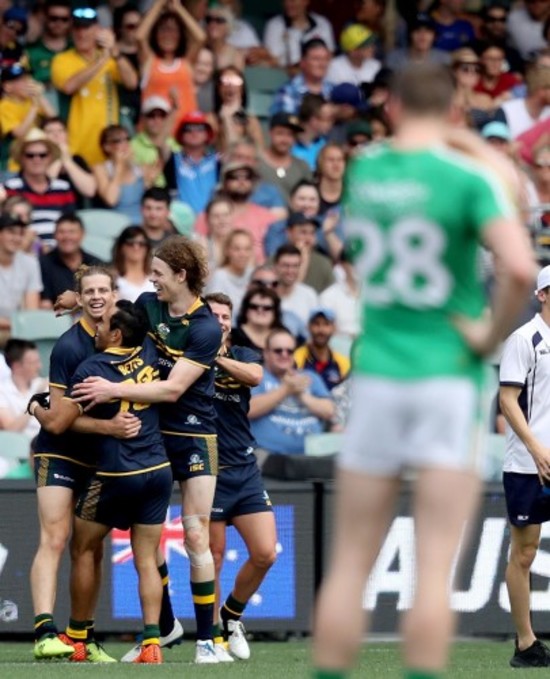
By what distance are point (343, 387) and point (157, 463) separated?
4.67 meters

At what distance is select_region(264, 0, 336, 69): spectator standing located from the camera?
19.1 meters

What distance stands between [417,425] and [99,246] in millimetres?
10219

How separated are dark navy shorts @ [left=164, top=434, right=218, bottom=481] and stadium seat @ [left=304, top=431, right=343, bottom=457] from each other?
3.45 metres

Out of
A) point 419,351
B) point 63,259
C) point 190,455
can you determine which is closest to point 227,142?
point 63,259

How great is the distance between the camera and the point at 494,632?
12039mm

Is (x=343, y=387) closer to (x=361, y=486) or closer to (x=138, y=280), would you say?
(x=138, y=280)

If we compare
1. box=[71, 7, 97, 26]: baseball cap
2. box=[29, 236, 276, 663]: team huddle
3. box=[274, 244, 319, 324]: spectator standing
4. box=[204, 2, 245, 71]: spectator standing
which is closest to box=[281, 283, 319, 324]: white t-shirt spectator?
box=[274, 244, 319, 324]: spectator standing

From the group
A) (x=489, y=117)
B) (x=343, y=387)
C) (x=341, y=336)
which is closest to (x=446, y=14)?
(x=489, y=117)

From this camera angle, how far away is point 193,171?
1652 centimetres

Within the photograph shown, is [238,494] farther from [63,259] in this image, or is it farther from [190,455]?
[63,259]

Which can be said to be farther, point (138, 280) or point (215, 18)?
point (215, 18)

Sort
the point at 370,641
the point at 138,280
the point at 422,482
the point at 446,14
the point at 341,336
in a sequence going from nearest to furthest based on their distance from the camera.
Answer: the point at 422,482 < the point at 370,641 < the point at 138,280 < the point at 341,336 < the point at 446,14

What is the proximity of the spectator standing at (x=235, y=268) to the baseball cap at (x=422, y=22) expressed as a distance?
16.5ft

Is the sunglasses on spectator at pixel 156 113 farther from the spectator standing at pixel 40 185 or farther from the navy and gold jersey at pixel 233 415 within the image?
the navy and gold jersey at pixel 233 415
